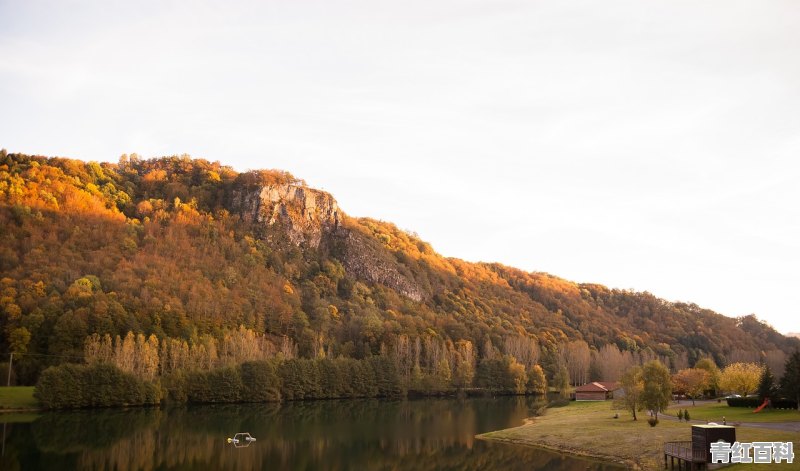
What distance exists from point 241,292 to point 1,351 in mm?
59639

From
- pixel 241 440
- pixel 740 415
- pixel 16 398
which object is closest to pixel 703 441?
pixel 740 415

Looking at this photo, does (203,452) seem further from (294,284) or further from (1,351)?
(294,284)

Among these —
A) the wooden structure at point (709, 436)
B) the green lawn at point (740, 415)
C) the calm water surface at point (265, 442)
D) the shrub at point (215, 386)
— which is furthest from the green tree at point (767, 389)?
the shrub at point (215, 386)

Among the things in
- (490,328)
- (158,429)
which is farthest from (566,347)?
(158,429)

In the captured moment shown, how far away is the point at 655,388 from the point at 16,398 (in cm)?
8018

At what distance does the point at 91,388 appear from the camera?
288 ft

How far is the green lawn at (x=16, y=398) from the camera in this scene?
80.3 m

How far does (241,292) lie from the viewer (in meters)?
152

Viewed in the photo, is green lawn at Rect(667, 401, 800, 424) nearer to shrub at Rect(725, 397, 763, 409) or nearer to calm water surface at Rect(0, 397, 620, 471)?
shrub at Rect(725, 397, 763, 409)

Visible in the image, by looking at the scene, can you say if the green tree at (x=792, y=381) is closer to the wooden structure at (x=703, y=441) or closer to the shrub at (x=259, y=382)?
the wooden structure at (x=703, y=441)

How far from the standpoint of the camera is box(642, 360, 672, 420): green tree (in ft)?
204

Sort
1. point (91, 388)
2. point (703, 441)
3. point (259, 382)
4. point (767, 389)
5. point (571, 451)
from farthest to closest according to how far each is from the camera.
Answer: point (259, 382) < point (91, 388) < point (767, 389) < point (571, 451) < point (703, 441)

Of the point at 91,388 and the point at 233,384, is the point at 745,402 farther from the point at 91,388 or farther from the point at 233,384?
the point at 91,388

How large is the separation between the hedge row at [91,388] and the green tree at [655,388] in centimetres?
7071
